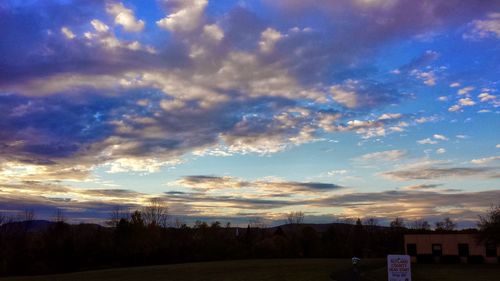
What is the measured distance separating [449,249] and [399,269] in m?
60.9

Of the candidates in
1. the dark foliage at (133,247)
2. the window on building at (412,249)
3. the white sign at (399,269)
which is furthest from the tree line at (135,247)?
the white sign at (399,269)

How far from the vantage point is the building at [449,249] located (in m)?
71.1

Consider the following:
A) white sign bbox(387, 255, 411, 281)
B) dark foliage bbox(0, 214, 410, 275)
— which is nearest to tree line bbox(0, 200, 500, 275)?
dark foliage bbox(0, 214, 410, 275)

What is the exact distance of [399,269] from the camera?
19.0 m

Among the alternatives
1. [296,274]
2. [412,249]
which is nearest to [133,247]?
[412,249]

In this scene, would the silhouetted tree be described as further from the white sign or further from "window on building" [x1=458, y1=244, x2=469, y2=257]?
the white sign

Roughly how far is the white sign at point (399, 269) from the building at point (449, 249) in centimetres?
5801

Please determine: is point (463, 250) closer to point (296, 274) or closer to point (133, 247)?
point (296, 274)

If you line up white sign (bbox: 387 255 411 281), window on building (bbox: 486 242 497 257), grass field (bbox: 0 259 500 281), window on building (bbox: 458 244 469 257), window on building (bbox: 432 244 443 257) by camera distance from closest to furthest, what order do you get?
white sign (bbox: 387 255 411 281), grass field (bbox: 0 259 500 281), window on building (bbox: 486 242 497 257), window on building (bbox: 458 244 469 257), window on building (bbox: 432 244 443 257)

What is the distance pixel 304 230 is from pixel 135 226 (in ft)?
129

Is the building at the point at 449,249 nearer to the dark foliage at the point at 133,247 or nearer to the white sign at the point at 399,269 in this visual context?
the dark foliage at the point at 133,247

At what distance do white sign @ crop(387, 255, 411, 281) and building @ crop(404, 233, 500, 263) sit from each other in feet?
190

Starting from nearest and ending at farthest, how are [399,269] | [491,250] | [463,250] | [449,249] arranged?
1. [399,269]
2. [491,250]
3. [463,250]
4. [449,249]

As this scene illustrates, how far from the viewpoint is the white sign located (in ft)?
62.1
